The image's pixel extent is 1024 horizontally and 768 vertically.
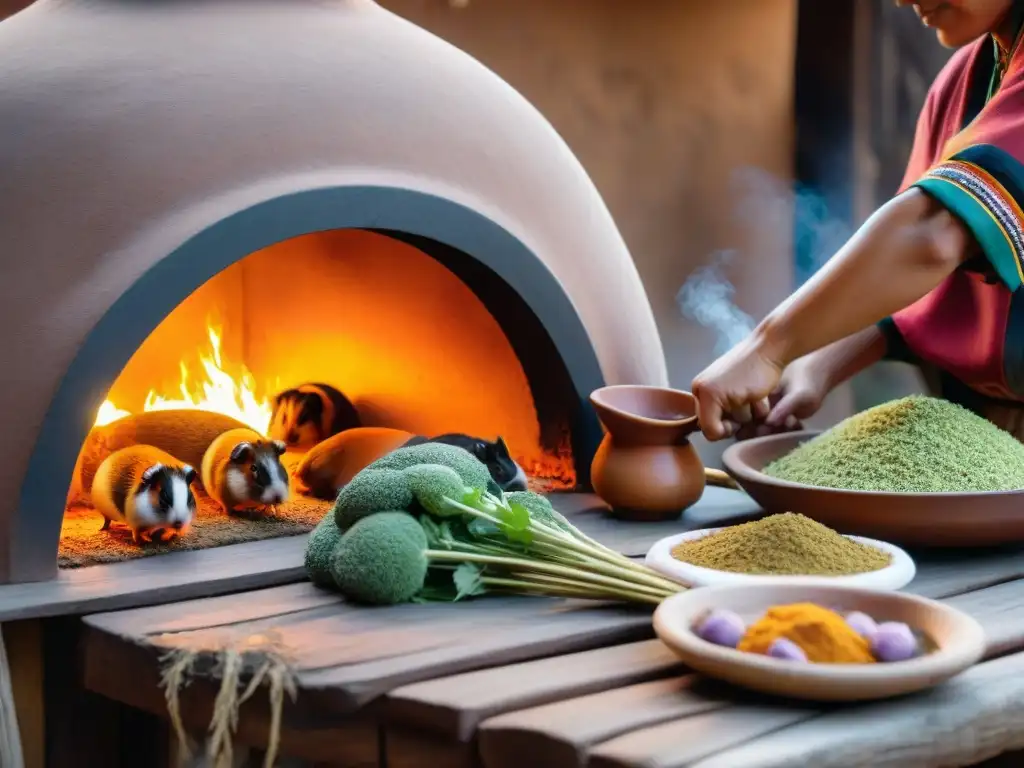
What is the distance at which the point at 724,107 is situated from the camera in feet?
12.6

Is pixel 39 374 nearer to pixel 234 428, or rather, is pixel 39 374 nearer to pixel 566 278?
pixel 234 428

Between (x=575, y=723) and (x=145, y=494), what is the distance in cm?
91

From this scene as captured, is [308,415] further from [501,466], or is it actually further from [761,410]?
[761,410]

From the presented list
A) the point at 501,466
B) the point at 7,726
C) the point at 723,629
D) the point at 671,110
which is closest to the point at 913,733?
the point at 723,629

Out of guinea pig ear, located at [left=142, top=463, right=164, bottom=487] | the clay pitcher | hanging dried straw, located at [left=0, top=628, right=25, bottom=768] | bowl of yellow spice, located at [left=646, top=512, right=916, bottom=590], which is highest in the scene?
guinea pig ear, located at [left=142, top=463, right=164, bottom=487]

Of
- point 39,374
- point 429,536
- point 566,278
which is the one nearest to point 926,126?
point 566,278

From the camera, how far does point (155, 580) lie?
1.59 m

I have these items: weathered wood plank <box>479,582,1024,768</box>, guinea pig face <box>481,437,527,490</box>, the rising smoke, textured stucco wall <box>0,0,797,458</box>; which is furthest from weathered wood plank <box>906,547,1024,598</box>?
the rising smoke

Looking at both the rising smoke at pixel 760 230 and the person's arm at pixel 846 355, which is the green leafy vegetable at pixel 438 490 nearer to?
the person's arm at pixel 846 355

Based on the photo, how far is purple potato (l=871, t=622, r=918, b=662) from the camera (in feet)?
3.75

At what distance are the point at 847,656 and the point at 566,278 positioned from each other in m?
1.15

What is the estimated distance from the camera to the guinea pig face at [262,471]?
195 cm

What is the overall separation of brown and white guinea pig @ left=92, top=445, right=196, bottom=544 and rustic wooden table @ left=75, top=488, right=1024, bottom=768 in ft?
0.88

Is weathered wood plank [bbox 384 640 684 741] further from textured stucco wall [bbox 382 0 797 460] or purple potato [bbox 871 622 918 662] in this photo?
textured stucco wall [bbox 382 0 797 460]
